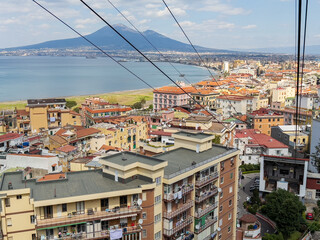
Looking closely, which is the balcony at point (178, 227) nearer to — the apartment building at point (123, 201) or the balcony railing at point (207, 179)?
the apartment building at point (123, 201)

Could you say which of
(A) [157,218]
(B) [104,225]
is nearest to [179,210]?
(A) [157,218]

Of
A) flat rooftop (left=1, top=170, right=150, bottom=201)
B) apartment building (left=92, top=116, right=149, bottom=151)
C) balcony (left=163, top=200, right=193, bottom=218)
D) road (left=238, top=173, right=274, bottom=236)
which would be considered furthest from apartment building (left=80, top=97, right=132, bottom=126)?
balcony (left=163, top=200, right=193, bottom=218)

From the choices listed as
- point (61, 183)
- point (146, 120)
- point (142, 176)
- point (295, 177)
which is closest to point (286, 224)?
point (295, 177)

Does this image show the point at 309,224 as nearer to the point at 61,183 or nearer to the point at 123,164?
the point at 123,164

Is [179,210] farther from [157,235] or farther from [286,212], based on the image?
[286,212]

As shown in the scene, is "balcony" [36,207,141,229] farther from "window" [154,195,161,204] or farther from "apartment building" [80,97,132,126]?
"apartment building" [80,97,132,126]
